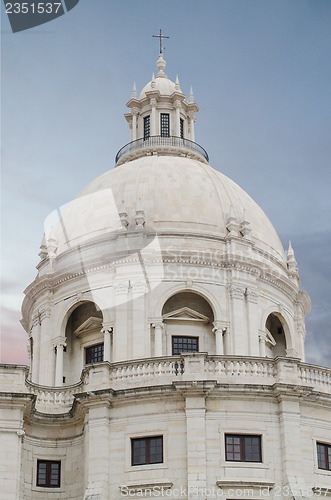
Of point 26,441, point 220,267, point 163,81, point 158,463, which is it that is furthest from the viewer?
point 163,81

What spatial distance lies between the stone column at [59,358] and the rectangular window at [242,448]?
1422 cm

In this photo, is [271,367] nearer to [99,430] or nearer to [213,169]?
[99,430]

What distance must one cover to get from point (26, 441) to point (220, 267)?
16237 mm

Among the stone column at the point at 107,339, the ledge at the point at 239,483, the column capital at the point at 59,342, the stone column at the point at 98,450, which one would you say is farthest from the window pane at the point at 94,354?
the ledge at the point at 239,483

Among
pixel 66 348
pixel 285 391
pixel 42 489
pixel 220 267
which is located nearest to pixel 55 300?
pixel 66 348

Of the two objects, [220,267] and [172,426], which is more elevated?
[220,267]

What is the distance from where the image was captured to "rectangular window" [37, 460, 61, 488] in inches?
1665

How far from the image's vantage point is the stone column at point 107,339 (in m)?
50.1

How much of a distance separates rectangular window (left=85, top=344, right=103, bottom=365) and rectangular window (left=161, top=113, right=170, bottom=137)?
18.3 meters

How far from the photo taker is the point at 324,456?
134 ft

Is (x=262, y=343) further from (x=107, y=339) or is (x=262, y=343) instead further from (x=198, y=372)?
(x=198, y=372)

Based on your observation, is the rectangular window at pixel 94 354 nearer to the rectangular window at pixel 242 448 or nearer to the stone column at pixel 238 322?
the stone column at pixel 238 322

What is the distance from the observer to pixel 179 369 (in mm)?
41281

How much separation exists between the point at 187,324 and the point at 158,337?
8.45 feet
